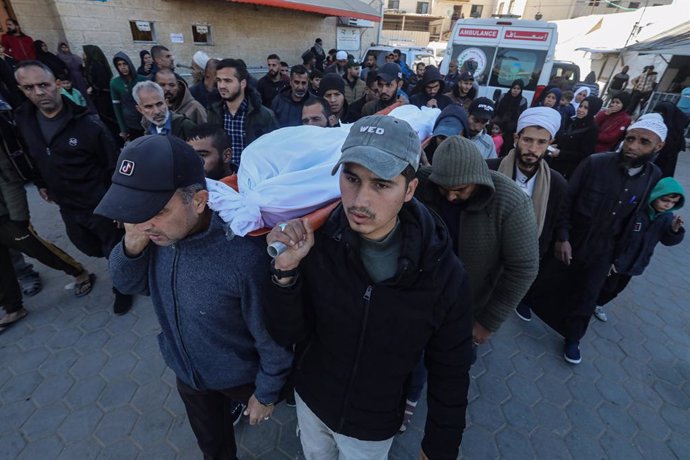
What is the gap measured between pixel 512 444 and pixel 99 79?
8.81 meters

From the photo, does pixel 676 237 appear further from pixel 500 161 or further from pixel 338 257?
pixel 338 257

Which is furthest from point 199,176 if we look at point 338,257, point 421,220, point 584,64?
point 584,64

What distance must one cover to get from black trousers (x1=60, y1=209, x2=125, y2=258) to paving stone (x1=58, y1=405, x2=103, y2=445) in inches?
59.6

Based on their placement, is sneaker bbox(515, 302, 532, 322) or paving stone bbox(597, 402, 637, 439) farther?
sneaker bbox(515, 302, 532, 322)

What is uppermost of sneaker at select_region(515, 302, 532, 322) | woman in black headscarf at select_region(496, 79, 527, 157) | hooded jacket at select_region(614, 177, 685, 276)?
woman in black headscarf at select_region(496, 79, 527, 157)

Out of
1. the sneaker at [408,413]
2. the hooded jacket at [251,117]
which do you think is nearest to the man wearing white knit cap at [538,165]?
the sneaker at [408,413]

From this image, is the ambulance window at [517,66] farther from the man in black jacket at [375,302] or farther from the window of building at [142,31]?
the window of building at [142,31]

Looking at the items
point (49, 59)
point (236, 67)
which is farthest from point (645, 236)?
point (49, 59)

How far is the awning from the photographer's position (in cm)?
1103

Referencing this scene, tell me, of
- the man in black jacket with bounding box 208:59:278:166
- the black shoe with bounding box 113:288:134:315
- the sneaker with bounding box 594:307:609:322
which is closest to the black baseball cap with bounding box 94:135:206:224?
the man in black jacket with bounding box 208:59:278:166

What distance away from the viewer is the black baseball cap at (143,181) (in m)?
1.24

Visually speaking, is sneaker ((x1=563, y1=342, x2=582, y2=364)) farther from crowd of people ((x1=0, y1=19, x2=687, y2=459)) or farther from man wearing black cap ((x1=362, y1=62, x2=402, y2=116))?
man wearing black cap ((x1=362, y1=62, x2=402, y2=116))

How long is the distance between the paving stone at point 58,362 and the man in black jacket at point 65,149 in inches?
43.6

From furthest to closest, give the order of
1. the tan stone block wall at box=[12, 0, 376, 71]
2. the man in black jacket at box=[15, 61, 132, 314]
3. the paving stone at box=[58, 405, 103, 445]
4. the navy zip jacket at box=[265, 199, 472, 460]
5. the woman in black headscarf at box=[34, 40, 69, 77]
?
the tan stone block wall at box=[12, 0, 376, 71] → the woman in black headscarf at box=[34, 40, 69, 77] → the man in black jacket at box=[15, 61, 132, 314] → the paving stone at box=[58, 405, 103, 445] → the navy zip jacket at box=[265, 199, 472, 460]
